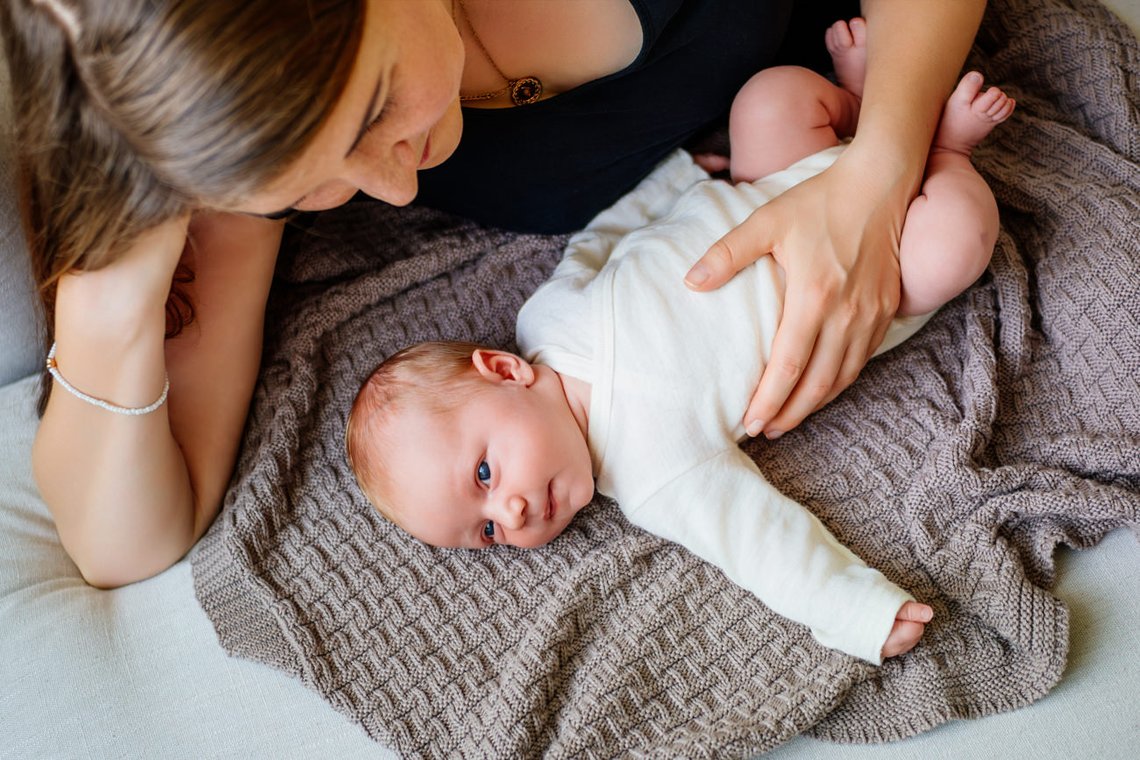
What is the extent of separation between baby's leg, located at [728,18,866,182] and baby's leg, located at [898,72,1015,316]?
0.56 ft

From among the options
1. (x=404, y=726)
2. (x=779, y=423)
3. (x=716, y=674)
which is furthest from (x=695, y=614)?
(x=404, y=726)

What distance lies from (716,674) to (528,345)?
534mm

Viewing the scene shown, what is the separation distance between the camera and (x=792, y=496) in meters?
1.29

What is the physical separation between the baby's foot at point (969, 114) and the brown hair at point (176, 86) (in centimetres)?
87

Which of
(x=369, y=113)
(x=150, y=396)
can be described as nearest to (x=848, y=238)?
(x=369, y=113)

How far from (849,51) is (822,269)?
426 millimetres

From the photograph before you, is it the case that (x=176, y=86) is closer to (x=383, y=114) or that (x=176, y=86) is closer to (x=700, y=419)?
(x=383, y=114)

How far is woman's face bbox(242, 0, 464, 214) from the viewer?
0.83 metres

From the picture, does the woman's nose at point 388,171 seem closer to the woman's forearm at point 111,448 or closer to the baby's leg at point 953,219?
the woman's forearm at point 111,448

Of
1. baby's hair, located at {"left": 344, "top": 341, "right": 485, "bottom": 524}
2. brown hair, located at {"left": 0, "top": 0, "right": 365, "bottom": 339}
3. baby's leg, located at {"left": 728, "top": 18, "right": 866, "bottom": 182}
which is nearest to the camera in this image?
brown hair, located at {"left": 0, "top": 0, "right": 365, "bottom": 339}

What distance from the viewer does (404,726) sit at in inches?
46.0

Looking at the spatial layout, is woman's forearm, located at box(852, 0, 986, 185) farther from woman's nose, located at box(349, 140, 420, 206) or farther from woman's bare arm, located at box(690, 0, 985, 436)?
woman's nose, located at box(349, 140, 420, 206)

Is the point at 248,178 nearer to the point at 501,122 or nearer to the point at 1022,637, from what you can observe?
the point at 501,122

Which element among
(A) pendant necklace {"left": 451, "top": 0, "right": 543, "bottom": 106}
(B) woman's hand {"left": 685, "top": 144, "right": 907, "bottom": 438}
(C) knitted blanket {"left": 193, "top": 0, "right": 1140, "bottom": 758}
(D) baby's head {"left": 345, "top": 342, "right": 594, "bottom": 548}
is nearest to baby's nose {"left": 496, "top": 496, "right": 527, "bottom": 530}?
(D) baby's head {"left": 345, "top": 342, "right": 594, "bottom": 548}
